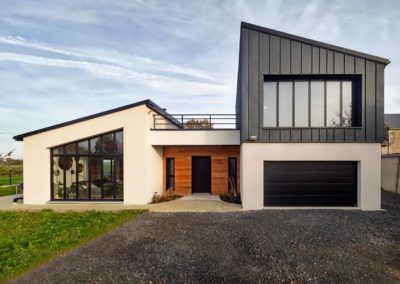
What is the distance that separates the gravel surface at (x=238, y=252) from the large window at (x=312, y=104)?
3912mm

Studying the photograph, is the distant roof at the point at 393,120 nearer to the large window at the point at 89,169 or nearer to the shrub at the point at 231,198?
the shrub at the point at 231,198

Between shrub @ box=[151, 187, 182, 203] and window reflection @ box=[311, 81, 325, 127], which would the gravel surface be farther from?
window reflection @ box=[311, 81, 325, 127]

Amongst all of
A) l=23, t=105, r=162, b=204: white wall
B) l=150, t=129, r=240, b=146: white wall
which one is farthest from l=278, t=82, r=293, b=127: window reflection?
l=23, t=105, r=162, b=204: white wall

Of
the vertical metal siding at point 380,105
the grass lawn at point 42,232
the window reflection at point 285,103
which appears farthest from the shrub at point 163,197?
the vertical metal siding at point 380,105

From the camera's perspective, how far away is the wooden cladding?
Result: 1283cm

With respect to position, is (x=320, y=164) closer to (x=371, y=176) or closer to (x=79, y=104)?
(x=371, y=176)

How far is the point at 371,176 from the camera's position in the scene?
9.05 m

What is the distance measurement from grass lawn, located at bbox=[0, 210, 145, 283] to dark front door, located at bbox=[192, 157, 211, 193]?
5037 millimetres

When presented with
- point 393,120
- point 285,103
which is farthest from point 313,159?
point 393,120

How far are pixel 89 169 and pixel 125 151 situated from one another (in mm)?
2031

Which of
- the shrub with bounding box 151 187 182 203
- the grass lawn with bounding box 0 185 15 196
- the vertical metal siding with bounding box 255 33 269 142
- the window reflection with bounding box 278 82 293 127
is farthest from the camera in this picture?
the grass lawn with bounding box 0 185 15 196

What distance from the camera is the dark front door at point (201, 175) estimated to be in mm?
13281

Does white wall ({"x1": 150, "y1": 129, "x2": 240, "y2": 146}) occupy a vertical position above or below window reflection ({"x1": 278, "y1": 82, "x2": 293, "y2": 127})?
below

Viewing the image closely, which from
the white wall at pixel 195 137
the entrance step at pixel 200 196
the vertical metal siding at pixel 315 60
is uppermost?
the vertical metal siding at pixel 315 60
